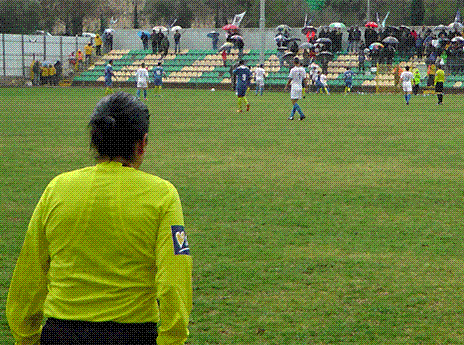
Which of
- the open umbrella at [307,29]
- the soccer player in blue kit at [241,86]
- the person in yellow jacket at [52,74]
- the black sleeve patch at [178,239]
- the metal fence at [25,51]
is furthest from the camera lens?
the person in yellow jacket at [52,74]

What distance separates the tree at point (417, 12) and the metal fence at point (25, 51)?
26624mm

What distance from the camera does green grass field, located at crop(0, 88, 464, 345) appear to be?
16.2ft

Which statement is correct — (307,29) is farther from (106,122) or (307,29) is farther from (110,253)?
(110,253)

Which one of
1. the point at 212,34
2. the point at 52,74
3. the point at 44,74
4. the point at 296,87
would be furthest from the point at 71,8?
the point at 296,87

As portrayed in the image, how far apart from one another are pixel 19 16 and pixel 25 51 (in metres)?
8.66

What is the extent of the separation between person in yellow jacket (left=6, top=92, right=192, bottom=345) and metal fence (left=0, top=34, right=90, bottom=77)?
4564 centimetres

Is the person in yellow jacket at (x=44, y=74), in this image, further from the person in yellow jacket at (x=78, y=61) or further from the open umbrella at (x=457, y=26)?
the open umbrella at (x=457, y=26)

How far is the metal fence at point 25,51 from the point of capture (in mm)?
45500

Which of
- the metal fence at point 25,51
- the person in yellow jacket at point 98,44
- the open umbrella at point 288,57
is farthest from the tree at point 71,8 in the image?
the open umbrella at point 288,57

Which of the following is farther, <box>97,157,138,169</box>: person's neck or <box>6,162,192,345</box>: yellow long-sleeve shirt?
<box>97,157,138,169</box>: person's neck

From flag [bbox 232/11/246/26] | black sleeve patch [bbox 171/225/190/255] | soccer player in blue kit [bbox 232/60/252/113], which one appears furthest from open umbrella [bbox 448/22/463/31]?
black sleeve patch [bbox 171/225/190/255]

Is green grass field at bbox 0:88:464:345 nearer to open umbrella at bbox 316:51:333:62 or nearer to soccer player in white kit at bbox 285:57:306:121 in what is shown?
soccer player in white kit at bbox 285:57:306:121

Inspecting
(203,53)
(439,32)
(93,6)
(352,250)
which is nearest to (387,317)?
(352,250)

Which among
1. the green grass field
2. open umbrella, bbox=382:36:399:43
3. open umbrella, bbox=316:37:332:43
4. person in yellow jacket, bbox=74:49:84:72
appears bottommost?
the green grass field
